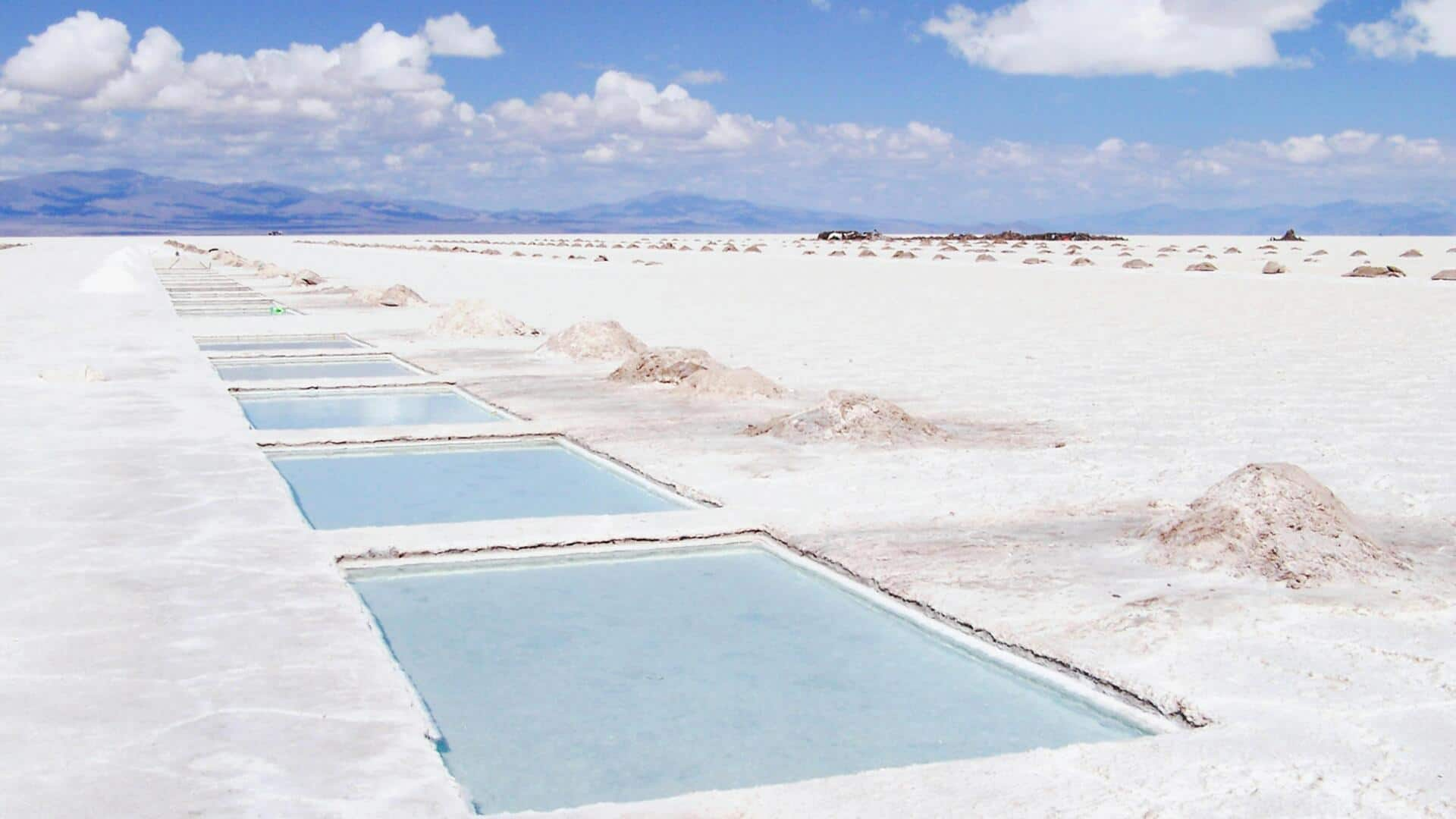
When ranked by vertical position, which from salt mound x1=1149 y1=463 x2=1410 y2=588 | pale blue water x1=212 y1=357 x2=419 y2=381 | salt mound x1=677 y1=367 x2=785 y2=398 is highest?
salt mound x1=1149 y1=463 x2=1410 y2=588

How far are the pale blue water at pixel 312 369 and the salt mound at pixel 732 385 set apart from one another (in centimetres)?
268

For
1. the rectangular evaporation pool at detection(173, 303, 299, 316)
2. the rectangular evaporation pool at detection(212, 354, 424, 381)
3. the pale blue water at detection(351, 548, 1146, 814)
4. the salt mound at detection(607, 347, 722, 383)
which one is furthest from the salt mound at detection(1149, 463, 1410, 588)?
the rectangular evaporation pool at detection(173, 303, 299, 316)

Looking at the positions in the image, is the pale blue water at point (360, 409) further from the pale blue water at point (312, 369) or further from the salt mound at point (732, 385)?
the salt mound at point (732, 385)

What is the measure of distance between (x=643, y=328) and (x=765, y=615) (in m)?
11.8

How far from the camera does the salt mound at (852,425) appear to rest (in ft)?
24.2

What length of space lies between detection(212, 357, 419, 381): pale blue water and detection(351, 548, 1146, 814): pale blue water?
6572 millimetres

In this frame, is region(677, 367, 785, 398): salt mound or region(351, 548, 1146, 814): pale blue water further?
region(677, 367, 785, 398): salt mound

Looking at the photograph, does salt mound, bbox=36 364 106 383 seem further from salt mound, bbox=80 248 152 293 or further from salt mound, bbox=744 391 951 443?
salt mound, bbox=80 248 152 293

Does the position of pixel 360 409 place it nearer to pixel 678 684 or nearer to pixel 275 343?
pixel 275 343

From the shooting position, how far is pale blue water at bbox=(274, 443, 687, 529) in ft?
19.5

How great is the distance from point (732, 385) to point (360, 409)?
94.4 inches

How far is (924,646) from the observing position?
410 centimetres

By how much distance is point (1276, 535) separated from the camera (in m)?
4.71

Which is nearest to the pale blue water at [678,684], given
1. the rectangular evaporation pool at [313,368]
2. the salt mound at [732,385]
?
the salt mound at [732,385]
